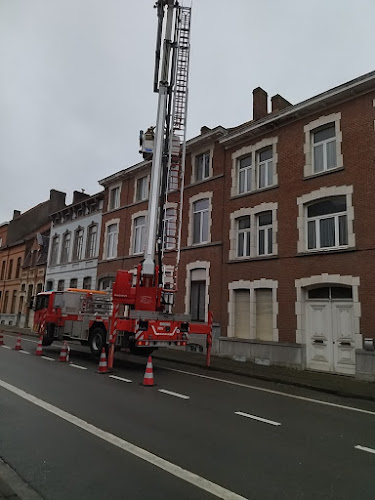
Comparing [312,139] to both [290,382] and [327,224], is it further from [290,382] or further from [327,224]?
[290,382]

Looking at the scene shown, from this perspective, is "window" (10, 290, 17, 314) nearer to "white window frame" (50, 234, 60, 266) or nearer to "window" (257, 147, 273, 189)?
"white window frame" (50, 234, 60, 266)

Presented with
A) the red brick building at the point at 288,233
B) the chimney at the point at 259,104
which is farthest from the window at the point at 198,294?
the chimney at the point at 259,104

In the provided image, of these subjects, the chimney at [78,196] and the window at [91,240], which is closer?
the window at [91,240]

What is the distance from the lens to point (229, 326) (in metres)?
16.9

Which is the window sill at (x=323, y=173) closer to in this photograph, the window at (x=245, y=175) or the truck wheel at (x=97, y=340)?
the window at (x=245, y=175)

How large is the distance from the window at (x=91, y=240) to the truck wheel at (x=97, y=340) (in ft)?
43.0

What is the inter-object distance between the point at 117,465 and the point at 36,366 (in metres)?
8.02

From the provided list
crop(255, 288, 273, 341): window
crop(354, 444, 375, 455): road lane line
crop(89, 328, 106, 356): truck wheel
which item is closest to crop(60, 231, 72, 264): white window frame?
crop(89, 328, 106, 356): truck wheel

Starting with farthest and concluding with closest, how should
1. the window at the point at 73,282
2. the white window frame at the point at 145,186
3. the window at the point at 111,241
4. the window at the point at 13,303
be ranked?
the window at the point at 13,303 < the window at the point at 73,282 < the window at the point at 111,241 < the white window frame at the point at 145,186

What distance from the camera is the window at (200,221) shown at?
1931 centimetres

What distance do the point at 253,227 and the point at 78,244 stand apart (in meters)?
16.1

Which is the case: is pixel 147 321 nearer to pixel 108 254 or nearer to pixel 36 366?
pixel 36 366

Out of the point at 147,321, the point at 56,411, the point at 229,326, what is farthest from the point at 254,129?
the point at 56,411

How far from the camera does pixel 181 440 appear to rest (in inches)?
214
